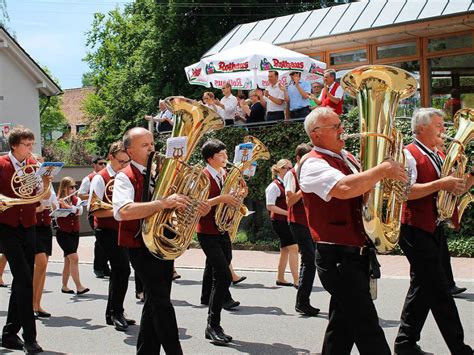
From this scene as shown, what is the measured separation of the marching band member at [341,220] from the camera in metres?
4.29

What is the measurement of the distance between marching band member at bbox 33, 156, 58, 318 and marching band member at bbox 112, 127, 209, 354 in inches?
121

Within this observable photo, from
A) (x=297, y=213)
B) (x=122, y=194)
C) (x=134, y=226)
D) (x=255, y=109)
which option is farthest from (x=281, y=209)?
(x=255, y=109)

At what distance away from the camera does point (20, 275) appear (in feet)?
20.8

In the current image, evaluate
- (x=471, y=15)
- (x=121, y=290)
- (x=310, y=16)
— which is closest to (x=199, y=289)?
(x=121, y=290)

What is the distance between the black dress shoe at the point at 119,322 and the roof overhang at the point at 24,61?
23.8m

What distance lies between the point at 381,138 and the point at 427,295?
5.34 feet

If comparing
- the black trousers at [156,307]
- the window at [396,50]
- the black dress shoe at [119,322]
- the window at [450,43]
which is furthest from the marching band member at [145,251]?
the window at [396,50]

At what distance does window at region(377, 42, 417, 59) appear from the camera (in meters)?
15.8

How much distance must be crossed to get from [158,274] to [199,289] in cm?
507

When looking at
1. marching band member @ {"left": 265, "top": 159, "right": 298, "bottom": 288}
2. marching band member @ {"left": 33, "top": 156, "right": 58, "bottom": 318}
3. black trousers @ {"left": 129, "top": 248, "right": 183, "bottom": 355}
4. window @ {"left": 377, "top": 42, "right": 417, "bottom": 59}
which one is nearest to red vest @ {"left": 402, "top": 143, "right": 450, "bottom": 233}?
black trousers @ {"left": 129, "top": 248, "right": 183, "bottom": 355}

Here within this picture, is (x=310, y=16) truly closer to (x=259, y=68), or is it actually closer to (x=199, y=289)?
(x=259, y=68)

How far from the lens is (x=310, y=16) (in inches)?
725

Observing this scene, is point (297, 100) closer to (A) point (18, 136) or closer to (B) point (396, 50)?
(B) point (396, 50)

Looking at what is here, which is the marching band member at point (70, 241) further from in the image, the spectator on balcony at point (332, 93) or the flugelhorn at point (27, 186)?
the spectator on balcony at point (332, 93)
